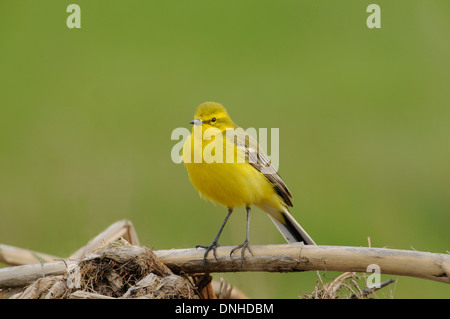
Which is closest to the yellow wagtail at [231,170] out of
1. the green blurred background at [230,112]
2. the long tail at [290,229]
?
the long tail at [290,229]

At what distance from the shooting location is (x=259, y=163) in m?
6.17

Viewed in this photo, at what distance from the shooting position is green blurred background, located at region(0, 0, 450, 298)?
28.8 ft

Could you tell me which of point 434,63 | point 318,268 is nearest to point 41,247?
point 318,268

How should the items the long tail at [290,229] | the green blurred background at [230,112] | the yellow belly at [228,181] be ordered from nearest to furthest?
the yellow belly at [228,181], the long tail at [290,229], the green blurred background at [230,112]

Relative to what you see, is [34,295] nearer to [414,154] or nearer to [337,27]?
[414,154]

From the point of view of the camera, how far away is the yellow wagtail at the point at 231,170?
5832 mm

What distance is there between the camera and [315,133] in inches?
409

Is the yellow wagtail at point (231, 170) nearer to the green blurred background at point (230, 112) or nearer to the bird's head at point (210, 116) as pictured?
the bird's head at point (210, 116)

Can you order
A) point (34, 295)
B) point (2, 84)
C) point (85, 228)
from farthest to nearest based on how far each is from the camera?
1. point (2, 84)
2. point (85, 228)
3. point (34, 295)

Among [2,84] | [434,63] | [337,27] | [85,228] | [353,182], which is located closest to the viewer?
[85,228]

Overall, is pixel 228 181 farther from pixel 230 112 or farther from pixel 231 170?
pixel 230 112

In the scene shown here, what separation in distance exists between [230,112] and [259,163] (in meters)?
4.14

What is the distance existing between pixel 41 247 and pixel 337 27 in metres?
6.52

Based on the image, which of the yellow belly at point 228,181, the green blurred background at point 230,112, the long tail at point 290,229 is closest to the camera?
the yellow belly at point 228,181
